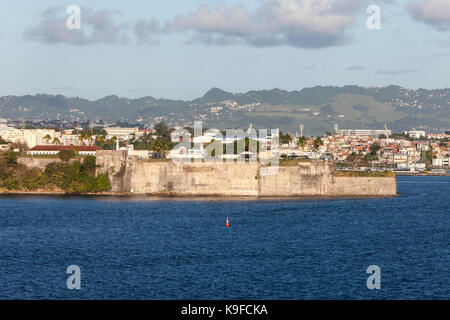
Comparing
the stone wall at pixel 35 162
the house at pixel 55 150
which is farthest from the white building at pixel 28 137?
the stone wall at pixel 35 162

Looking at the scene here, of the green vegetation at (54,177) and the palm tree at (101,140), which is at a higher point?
the palm tree at (101,140)

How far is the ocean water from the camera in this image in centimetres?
2925

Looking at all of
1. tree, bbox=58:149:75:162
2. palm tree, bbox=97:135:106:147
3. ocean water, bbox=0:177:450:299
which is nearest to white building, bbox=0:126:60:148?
palm tree, bbox=97:135:106:147

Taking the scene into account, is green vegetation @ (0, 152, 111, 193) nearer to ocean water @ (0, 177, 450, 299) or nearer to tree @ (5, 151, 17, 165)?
tree @ (5, 151, 17, 165)

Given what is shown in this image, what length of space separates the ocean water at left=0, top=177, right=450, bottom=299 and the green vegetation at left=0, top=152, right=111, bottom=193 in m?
6.39

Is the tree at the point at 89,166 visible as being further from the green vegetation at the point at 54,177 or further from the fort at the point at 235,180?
the fort at the point at 235,180

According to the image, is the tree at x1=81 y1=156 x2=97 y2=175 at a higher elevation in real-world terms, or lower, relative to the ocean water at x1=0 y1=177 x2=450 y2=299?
higher

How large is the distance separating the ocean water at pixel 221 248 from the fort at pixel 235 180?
3.35m

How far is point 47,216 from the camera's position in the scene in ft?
171

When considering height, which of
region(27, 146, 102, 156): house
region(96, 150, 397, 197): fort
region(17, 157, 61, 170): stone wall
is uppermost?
region(27, 146, 102, 156): house

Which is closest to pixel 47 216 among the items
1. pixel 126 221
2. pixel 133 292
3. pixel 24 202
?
pixel 126 221

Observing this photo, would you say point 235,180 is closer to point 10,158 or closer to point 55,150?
point 10,158

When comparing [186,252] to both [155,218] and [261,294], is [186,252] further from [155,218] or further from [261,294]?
[155,218]

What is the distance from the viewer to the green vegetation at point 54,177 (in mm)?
69812
